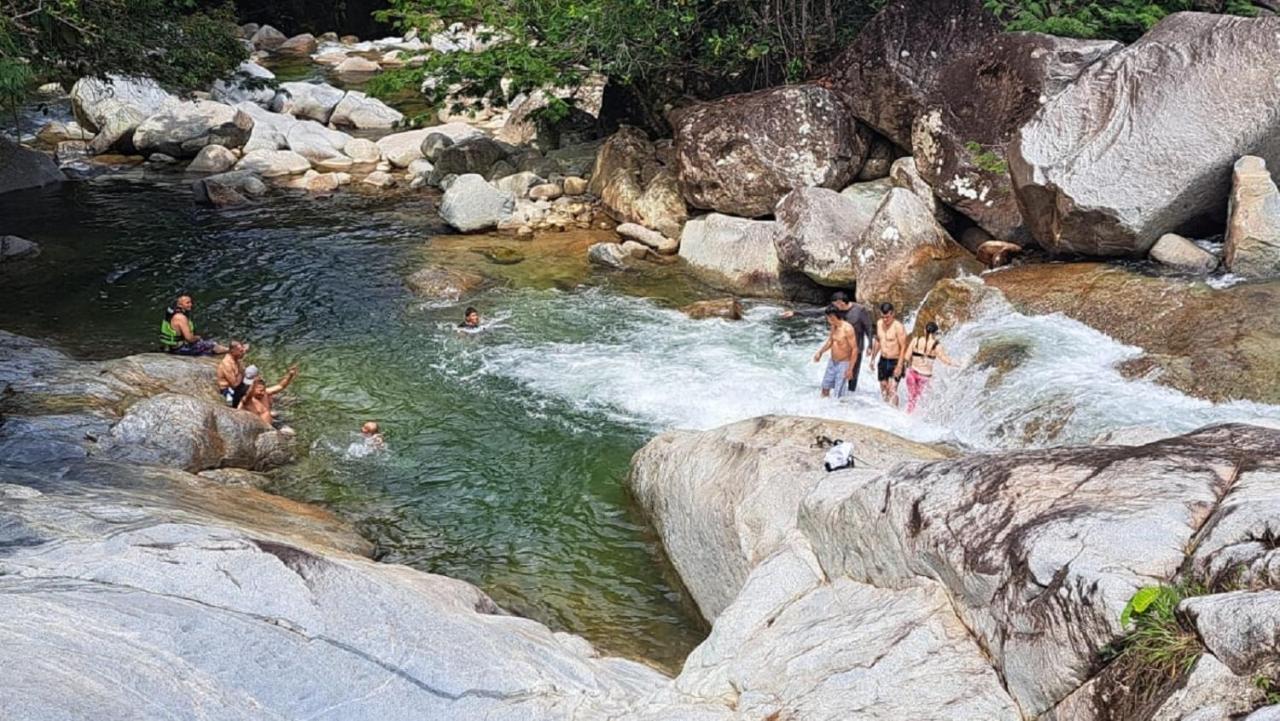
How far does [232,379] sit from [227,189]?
1304 cm

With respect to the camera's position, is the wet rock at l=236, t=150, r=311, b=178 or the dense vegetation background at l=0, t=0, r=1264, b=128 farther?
the wet rock at l=236, t=150, r=311, b=178

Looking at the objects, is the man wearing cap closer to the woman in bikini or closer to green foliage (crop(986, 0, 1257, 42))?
the woman in bikini

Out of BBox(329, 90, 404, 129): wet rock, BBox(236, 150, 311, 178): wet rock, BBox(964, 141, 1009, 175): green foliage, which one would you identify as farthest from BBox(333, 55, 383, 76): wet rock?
BBox(964, 141, 1009, 175): green foliage

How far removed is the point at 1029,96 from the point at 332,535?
46.0 feet

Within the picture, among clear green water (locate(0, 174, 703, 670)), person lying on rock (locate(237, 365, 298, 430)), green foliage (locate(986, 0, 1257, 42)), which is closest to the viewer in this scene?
clear green water (locate(0, 174, 703, 670))

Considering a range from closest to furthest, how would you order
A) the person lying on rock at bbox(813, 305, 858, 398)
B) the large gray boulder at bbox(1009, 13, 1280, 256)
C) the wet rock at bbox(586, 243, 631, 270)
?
the person lying on rock at bbox(813, 305, 858, 398), the large gray boulder at bbox(1009, 13, 1280, 256), the wet rock at bbox(586, 243, 631, 270)

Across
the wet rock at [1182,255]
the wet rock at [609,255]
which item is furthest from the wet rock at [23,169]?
the wet rock at [1182,255]

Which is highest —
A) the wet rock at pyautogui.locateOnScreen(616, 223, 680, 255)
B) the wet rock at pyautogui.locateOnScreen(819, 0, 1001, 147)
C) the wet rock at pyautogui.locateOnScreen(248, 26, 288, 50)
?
the wet rock at pyautogui.locateOnScreen(819, 0, 1001, 147)

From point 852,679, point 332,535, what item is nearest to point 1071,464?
point 852,679

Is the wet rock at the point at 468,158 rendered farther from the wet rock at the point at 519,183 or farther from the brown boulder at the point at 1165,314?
the brown boulder at the point at 1165,314

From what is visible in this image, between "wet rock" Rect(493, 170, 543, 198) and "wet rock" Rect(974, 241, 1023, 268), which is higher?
"wet rock" Rect(974, 241, 1023, 268)

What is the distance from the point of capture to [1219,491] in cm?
647

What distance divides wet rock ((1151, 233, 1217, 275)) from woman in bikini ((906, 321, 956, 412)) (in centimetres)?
376

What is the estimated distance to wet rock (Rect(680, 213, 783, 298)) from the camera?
800 inches
